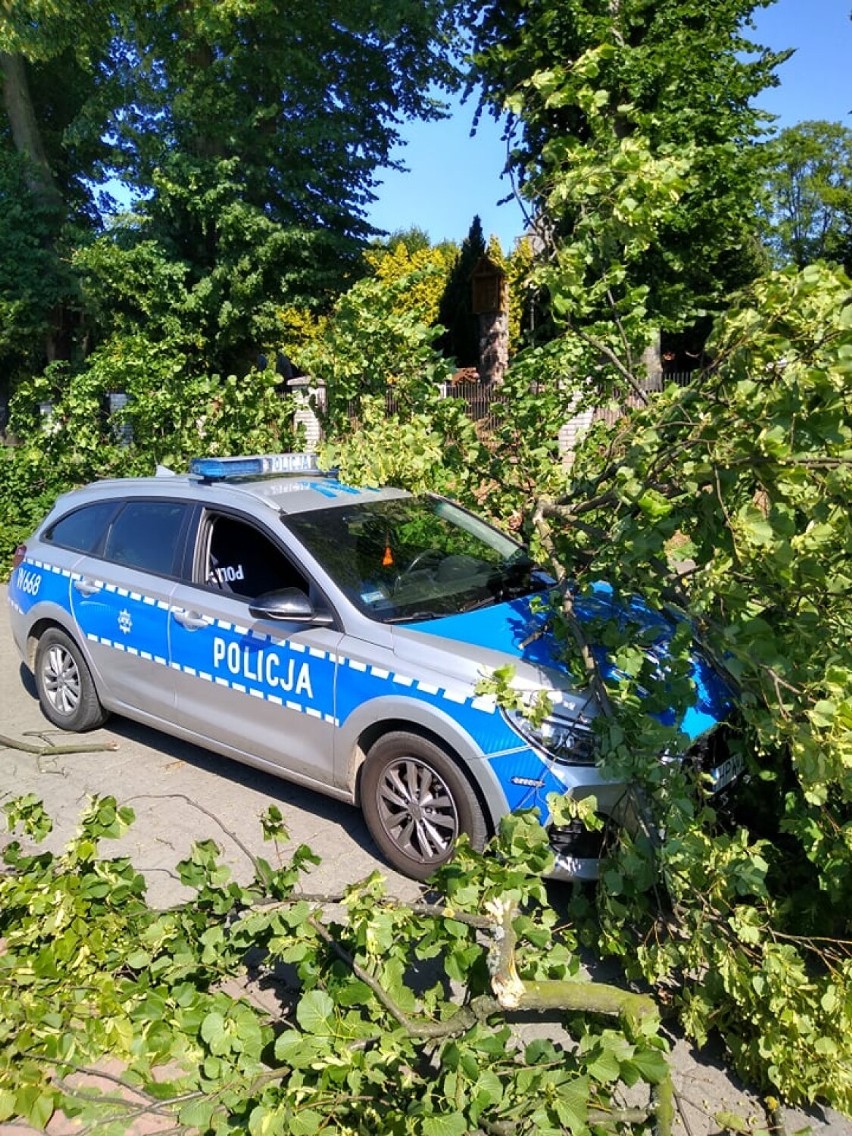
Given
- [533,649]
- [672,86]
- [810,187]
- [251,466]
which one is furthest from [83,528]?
[810,187]

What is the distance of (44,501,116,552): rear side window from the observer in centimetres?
561

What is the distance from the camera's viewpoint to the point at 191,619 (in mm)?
4750

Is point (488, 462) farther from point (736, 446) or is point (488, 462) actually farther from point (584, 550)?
point (736, 446)

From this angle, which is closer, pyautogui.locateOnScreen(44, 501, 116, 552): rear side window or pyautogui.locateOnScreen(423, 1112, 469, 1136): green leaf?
pyautogui.locateOnScreen(423, 1112, 469, 1136): green leaf

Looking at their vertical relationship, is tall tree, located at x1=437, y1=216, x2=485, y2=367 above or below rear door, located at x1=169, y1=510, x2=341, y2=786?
above

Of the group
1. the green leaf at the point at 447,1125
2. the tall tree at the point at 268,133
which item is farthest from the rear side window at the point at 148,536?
the tall tree at the point at 268,133

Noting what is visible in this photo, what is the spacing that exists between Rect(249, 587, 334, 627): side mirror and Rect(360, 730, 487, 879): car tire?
633 millimetres

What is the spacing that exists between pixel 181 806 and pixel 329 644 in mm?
1434

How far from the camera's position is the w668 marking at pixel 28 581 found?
232 inches

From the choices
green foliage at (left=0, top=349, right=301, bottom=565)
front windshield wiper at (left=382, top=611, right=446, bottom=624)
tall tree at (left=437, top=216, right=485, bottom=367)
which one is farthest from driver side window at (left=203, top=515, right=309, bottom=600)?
tall tree at (left=437, top=216, right=485, bottom=367)

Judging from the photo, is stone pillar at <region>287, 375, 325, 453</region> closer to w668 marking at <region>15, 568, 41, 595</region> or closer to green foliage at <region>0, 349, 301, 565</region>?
green foliage at <region>0, 349, 301, 565</region>

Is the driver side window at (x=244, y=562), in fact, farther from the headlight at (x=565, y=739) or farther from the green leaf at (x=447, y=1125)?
the green leaf at (x=447, y=1125)

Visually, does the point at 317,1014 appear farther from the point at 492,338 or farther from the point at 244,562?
the point at 492,338

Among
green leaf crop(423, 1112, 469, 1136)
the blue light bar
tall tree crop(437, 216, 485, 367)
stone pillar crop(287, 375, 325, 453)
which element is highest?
tall tree crop(437, 216, 485, 367)
